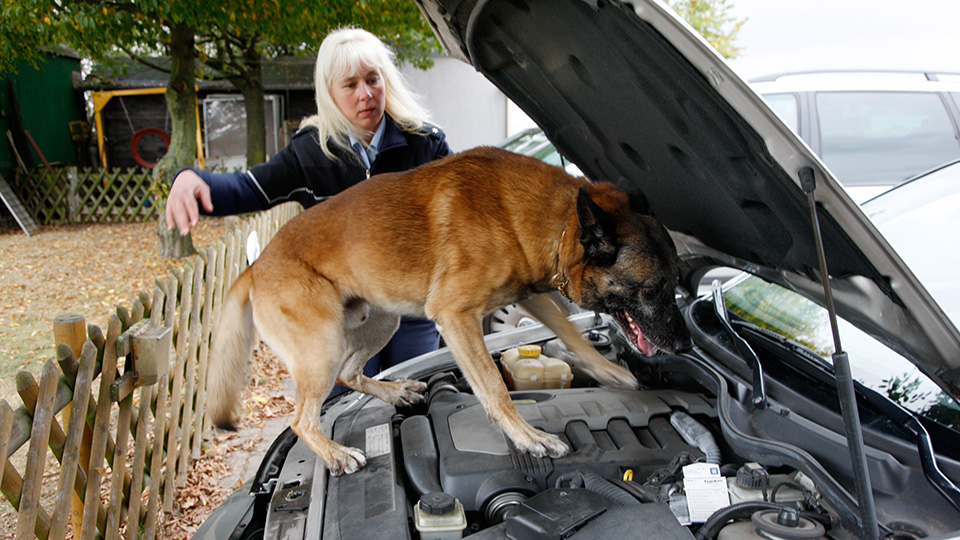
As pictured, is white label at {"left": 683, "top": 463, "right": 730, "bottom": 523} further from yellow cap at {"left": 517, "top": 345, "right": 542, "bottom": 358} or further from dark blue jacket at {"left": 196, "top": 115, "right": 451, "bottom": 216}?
dark blue jacket at {"left": 196, "top": 115, "right": 451, "bottom": 216}

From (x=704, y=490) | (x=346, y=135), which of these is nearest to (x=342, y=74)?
(x=346, y=135)

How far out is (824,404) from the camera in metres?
1.74

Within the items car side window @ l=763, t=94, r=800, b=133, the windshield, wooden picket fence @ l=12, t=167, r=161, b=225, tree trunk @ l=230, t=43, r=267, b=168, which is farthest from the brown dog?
wooden picket fence @ l=12, t=167, r=161, b=225

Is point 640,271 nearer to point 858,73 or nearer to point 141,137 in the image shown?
point 858,73

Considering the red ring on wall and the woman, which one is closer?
the woman

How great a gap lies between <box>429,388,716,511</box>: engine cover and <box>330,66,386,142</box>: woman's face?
1477mm

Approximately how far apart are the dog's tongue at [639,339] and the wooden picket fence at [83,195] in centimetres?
1438

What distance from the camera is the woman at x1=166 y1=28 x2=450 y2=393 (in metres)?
2.98

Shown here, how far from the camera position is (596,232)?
2.08 metres

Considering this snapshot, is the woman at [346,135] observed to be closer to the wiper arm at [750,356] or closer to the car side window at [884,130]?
the wiper arm at [750,356]

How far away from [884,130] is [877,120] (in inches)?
→ 4.6

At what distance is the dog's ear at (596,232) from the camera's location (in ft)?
6.47

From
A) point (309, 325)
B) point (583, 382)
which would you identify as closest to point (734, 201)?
point (583, 382)

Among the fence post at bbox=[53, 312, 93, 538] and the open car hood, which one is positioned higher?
the open car hood
